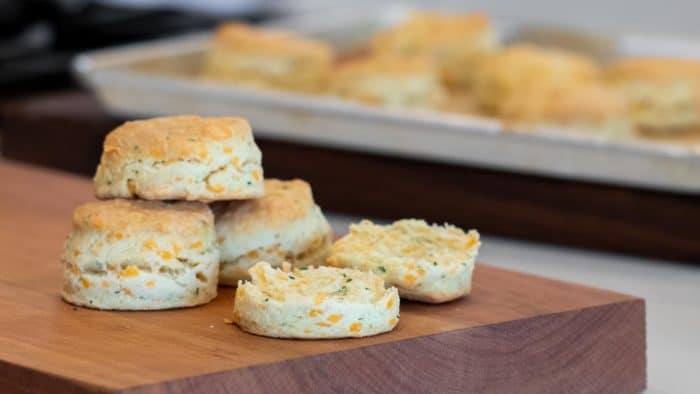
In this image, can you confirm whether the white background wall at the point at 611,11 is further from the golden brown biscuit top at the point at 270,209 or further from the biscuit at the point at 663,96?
the golden brown biscuit top at the point at 270,209

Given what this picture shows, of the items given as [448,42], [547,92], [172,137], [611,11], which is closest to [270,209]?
[172,137]

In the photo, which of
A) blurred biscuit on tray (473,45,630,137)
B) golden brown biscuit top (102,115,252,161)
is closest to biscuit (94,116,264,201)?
golden brown biscuit top (102,115,252,161)

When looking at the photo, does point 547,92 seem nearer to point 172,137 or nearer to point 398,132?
point 398,132

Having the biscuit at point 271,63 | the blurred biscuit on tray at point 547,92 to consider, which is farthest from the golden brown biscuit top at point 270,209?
the biscuit at point 271,63

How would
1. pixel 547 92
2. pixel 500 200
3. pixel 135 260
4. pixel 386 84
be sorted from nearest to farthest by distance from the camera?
pixel 135 260 → pixel 500 200 → pixel 547 92 → pixel 386 84

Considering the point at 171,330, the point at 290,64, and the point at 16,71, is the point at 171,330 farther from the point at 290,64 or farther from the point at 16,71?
the point at 16,71

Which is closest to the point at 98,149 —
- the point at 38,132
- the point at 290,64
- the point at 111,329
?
the point at 38,132

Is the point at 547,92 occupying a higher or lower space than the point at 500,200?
higher
